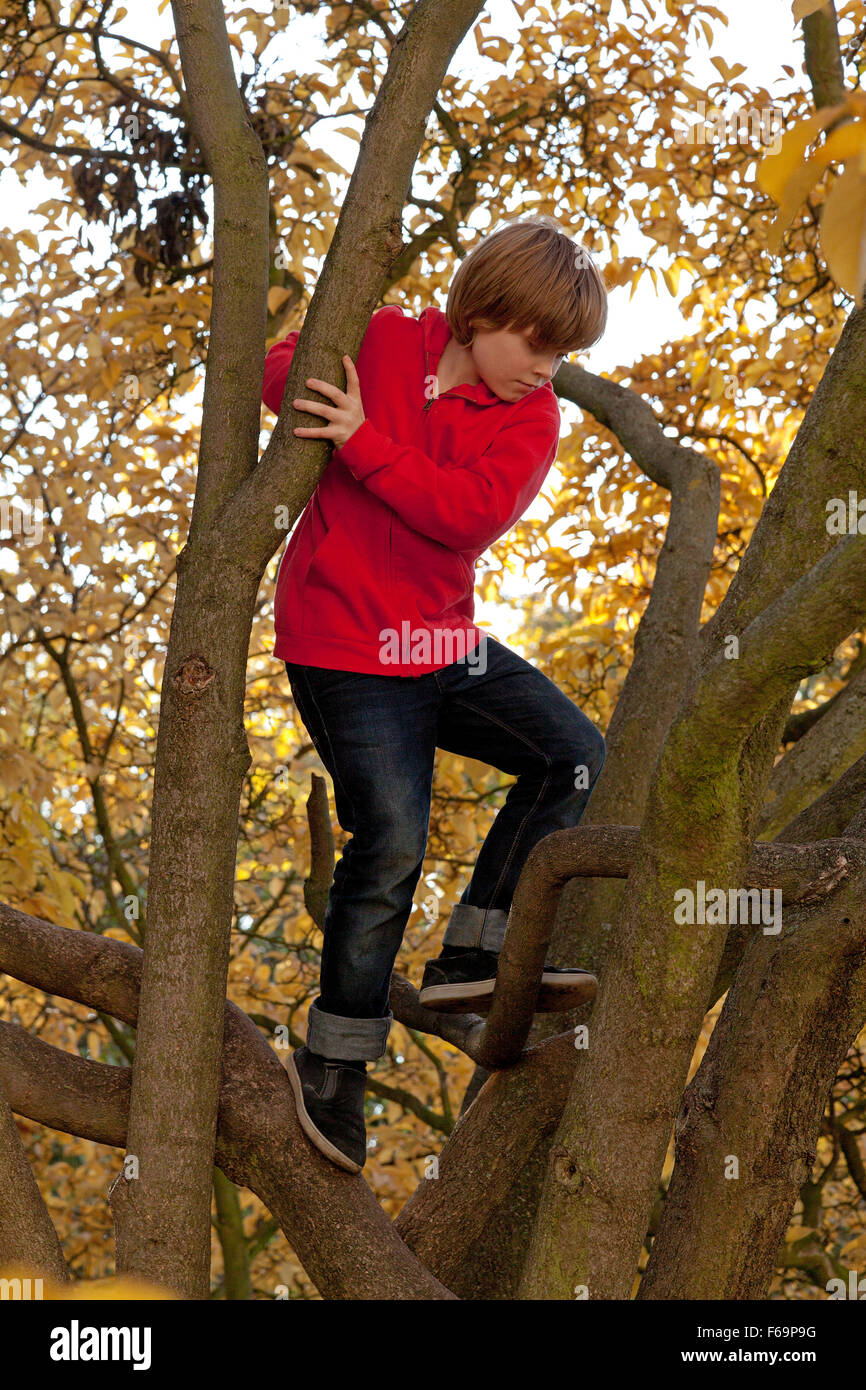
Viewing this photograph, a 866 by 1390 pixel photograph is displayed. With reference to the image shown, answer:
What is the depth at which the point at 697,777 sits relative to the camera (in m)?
1.59

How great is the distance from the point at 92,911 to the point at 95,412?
2.07 m

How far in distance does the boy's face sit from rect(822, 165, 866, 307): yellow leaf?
4.10 feet

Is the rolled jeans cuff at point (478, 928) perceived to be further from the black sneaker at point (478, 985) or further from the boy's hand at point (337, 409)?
the boy's hand at point (337, 409)

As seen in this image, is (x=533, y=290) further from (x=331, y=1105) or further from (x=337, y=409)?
(x=331, y=1105)

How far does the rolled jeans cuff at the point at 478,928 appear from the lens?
2309 millimetres

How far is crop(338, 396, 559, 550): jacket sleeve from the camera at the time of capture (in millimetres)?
1874

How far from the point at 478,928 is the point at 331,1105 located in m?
0.49

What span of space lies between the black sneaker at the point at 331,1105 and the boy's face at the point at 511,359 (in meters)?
1.15

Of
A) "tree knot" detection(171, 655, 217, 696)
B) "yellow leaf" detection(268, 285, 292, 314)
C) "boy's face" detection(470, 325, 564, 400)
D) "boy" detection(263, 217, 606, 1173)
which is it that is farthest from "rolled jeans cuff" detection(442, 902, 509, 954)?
"yellow leaf" detection(268, 285, 292, 314)

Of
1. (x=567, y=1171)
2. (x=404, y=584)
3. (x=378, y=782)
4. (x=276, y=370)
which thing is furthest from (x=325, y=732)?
(x=567, y=1171)

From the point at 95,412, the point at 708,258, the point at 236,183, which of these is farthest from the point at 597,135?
the point at 236,183

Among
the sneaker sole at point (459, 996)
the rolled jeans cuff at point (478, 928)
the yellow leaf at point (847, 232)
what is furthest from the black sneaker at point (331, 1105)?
the yellow leaf at point (847, 232)

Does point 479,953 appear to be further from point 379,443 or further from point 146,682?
point 146,682

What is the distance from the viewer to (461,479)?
1.98m
